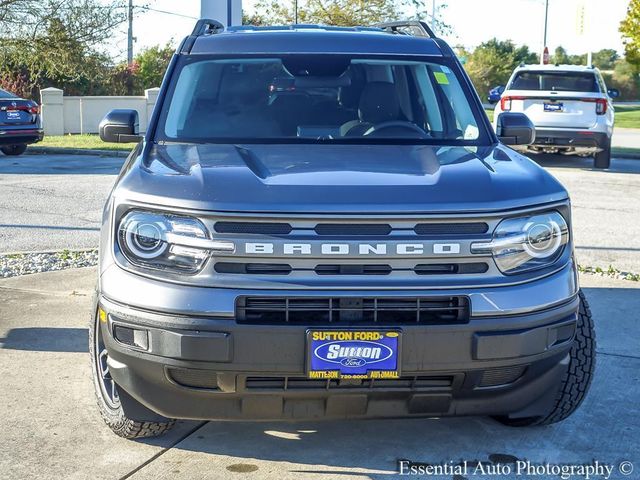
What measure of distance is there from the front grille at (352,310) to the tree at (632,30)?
3620 cm

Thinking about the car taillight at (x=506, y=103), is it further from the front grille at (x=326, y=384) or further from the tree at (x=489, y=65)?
the tree at (x=489, y=65)

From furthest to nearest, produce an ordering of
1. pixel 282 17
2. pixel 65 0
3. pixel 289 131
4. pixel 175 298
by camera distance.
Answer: pixel 282 17
pixel 65 0
pixel 289 131
pixel 175 298

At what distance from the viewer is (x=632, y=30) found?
38.2 metres

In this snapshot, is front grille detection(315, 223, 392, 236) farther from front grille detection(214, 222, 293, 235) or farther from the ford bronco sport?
front grille detection(214, 222, 293, 235)

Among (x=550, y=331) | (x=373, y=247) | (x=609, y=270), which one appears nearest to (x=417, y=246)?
(x=373, y=247)

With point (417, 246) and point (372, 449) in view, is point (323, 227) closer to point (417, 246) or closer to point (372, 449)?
point (417, 246)

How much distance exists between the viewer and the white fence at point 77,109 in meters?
26.5

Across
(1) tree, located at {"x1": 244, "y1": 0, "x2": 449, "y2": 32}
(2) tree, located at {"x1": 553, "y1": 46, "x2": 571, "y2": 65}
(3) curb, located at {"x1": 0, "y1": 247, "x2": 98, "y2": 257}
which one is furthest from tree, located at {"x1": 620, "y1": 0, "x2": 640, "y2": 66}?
(2) tree, located at {"x1": 553, "y1": 46, "x2": 571, "y2": 65}

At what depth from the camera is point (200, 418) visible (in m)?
3.56

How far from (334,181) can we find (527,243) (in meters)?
0.76

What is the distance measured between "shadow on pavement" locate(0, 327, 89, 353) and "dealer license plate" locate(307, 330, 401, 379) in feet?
8.02

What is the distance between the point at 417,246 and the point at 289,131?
4.74 ft

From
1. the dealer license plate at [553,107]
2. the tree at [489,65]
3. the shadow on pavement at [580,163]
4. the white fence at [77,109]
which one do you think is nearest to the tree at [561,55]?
the tree at [489,65]

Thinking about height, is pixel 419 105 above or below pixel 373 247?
above
